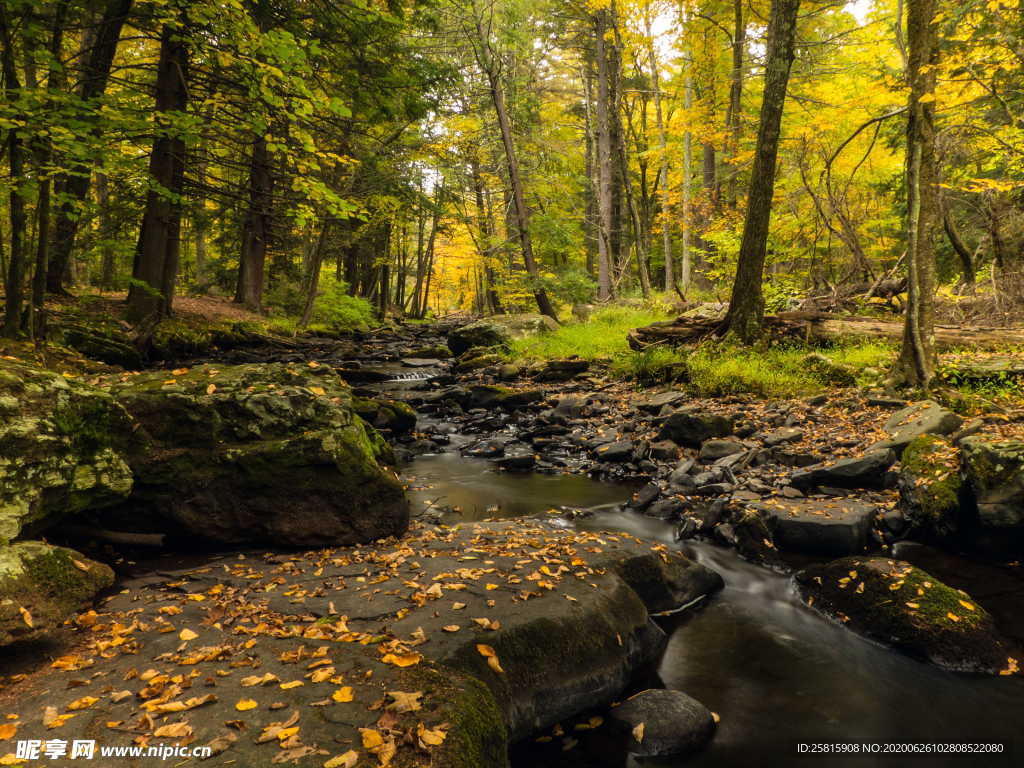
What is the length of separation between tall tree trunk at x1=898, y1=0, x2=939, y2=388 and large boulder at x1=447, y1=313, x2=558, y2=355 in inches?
423

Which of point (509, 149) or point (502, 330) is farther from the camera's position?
point (502, 330)

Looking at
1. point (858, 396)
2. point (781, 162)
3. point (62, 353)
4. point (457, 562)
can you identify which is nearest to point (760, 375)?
point (858, 396)

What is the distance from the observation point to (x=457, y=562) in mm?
4180

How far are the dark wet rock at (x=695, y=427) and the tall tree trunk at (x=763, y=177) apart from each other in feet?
9.50

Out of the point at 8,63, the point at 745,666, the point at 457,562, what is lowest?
the point at 745,666

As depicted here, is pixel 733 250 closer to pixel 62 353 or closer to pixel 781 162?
pixel 781 162

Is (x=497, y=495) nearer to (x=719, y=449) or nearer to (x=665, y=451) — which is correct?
(x=665, y=451)

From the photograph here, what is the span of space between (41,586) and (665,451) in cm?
730

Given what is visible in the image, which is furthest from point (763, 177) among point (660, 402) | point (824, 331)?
point (660, 402)

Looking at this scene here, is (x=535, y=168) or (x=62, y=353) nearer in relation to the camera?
(x=62, y=353)

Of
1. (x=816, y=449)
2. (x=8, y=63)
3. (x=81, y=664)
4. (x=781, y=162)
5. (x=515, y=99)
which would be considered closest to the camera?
(x=81, y=664)

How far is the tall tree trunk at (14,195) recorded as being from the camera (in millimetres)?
6074

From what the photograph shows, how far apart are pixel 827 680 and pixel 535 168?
19.1m

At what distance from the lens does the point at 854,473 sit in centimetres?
624
